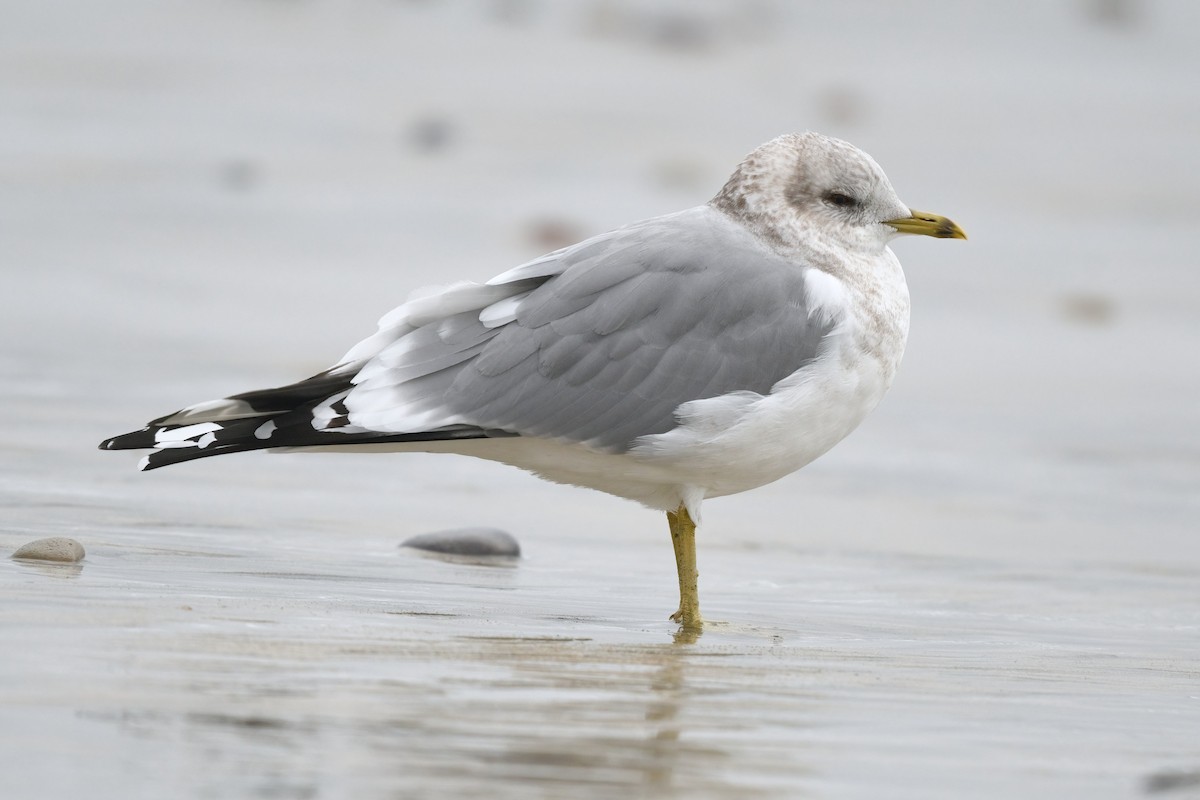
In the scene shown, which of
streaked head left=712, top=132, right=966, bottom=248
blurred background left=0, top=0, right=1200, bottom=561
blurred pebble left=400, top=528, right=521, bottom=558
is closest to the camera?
streaked head left=712, top=132, right=966, bottom=248

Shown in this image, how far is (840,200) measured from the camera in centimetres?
477

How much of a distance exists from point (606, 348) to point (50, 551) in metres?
1.37

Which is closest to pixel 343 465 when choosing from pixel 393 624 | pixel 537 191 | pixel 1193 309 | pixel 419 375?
pixel 419 375

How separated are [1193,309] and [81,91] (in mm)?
7560

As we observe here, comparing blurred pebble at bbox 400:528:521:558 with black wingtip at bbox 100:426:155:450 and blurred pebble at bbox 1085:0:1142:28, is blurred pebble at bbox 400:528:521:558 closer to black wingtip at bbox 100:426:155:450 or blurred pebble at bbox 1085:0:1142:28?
black wingtip at bbox 100:426:155:450

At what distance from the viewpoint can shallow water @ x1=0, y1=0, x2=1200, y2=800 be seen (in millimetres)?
2928

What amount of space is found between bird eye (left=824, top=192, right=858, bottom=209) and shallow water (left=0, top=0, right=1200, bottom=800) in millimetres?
1049

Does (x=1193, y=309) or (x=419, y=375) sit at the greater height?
(x=1193, y=309)

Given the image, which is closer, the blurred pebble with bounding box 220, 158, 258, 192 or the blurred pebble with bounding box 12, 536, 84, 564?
the blurred pebble with bounding box 12, 536, 84, 564

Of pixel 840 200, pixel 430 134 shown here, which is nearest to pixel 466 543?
pixel 840 200

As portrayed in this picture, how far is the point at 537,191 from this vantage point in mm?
11641

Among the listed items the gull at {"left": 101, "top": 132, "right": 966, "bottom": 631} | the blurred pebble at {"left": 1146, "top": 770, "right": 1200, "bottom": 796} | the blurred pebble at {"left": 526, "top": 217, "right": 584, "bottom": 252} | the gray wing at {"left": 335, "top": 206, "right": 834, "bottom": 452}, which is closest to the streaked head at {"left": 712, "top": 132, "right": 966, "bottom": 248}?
the gull at {"left": 101, "top": 132, "right": 966, "bottom": 631}

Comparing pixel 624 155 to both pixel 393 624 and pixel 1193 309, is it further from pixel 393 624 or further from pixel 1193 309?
pixel 393 624

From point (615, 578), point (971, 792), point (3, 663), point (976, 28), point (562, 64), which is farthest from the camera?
point (976, 28)
